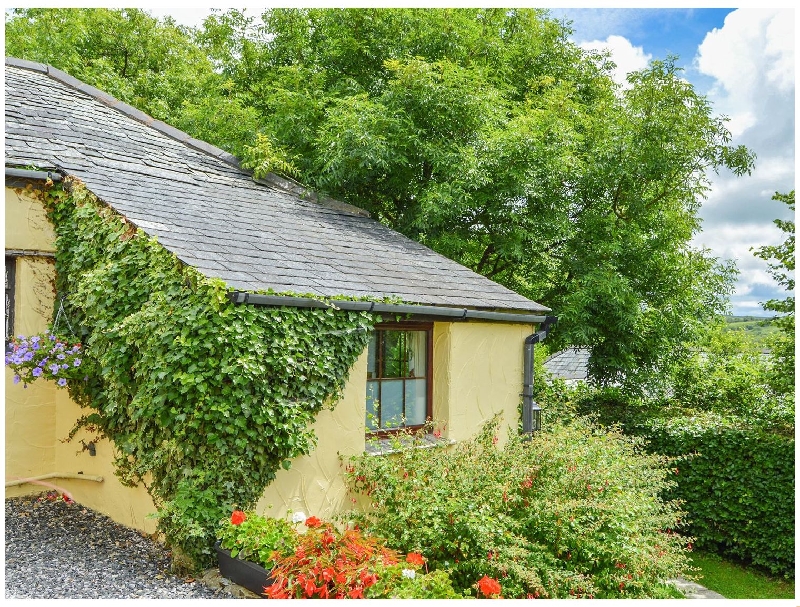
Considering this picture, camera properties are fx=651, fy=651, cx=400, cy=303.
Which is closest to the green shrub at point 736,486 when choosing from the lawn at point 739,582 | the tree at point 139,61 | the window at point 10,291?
the lawn at point 739,582

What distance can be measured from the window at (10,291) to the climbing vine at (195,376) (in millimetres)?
1015

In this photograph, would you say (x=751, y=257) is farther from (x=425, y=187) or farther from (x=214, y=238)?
(x=214, y=238)

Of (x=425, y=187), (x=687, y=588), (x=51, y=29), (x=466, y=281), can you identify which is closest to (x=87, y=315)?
(x=466, y=281)

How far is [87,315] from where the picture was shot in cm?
731

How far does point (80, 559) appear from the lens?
623 centimetres

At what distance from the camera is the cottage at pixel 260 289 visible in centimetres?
725

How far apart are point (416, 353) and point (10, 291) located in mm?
5047

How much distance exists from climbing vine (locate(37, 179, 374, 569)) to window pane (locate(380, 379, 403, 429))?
1223 mm

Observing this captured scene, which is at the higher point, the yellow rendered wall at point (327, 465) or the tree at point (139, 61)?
the tree at point (139, 61)

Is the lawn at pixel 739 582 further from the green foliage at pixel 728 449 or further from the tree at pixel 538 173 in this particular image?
the tree at pixel 538 173

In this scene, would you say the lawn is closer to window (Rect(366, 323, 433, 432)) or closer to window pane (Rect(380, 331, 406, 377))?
window (Rect(366, 323, 433, 432))

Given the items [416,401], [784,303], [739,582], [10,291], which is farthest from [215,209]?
[739,582]

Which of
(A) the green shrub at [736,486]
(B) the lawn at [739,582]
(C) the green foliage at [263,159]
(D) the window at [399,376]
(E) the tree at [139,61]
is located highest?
(E) the tree at [139,61]

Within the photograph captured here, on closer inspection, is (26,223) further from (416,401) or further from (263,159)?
(416,401)
